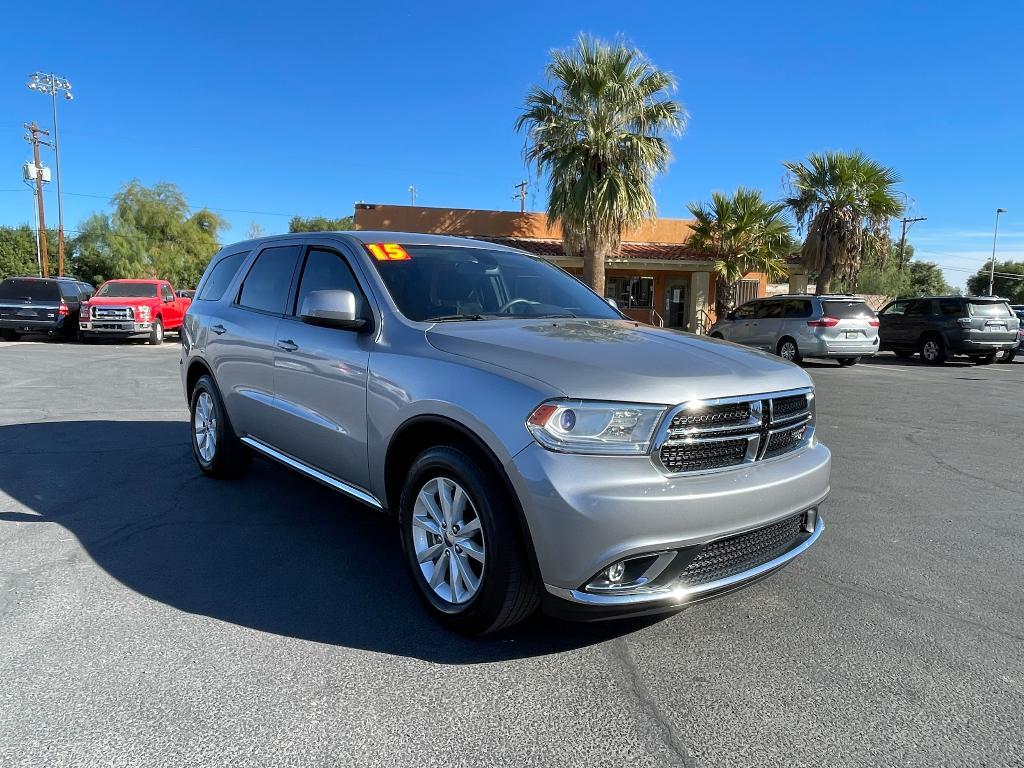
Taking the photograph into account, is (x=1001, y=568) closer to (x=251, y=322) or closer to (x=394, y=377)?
(x=394, y=377)

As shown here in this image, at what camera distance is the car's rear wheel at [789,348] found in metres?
15.4

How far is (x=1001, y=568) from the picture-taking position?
379 cm

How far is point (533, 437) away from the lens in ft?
8.34

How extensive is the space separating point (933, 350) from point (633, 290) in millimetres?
10788

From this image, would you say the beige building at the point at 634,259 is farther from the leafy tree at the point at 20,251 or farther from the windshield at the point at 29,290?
the leafy tree at the point at 20,251

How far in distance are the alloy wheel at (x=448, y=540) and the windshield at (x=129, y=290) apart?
1870cm

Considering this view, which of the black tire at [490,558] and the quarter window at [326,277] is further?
the quarter window at [326,277]

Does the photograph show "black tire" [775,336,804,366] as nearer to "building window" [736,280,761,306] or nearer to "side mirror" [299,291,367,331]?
"building window" [736,280,761,306]

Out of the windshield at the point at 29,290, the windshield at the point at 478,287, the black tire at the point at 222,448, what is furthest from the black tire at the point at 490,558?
the windshield at the point at 29,290

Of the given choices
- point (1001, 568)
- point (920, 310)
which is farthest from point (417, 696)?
point (920, 310)

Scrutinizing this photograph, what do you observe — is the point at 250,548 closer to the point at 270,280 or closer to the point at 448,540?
the point at 448,540

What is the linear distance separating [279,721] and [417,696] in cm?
48

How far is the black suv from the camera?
16594 millimetres

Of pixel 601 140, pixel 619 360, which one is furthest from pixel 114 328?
pixel 619 360
